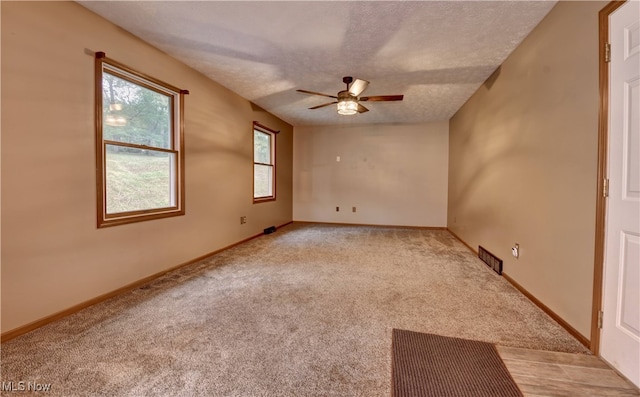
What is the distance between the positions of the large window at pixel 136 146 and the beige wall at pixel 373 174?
13.0ft

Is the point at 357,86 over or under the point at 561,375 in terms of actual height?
over

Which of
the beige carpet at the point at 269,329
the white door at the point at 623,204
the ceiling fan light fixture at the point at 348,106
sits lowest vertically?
the beige carpet at the point at 269,329

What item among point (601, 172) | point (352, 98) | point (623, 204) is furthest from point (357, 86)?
point (623, 204)

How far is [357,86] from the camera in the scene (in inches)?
122

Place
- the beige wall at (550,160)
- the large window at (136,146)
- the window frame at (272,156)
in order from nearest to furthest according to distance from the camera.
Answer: the beige wall at (550,160), the large window at (136,146), the window frame at (272,156)

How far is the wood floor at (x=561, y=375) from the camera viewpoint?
4.56 feet

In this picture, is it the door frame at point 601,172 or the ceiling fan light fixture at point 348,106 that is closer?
the door frame at point 601,172

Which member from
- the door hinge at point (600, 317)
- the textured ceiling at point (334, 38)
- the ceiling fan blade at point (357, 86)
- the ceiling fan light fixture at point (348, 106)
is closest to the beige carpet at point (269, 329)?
the door hinge at point (600, 317)

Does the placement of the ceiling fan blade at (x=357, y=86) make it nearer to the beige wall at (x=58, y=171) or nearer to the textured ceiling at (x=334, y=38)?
the textured ceiling at (x=334, y=38)

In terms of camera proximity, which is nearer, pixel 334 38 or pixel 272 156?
pixel 334 38

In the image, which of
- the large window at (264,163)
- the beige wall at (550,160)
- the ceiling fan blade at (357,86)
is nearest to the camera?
the beige wall at (550,160)

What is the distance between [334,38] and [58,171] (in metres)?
2.61

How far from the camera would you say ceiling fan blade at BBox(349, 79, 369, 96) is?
3.00m

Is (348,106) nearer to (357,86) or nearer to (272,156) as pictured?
(357,86)
